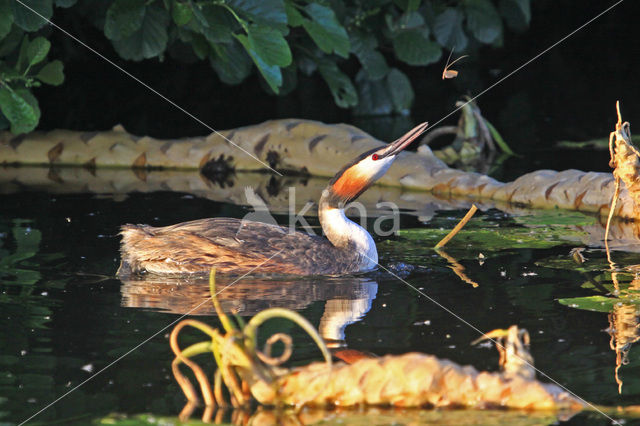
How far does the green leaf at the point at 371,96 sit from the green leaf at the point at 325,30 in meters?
3.13

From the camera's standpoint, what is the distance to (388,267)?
6.59m

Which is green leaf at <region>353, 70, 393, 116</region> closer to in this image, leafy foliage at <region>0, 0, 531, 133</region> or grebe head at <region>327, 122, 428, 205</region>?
leafy foliage at <region>0, 0, 531, 133</region>

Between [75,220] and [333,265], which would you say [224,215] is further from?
[333,265]

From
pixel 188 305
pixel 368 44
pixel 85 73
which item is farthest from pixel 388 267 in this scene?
pixel 85 73

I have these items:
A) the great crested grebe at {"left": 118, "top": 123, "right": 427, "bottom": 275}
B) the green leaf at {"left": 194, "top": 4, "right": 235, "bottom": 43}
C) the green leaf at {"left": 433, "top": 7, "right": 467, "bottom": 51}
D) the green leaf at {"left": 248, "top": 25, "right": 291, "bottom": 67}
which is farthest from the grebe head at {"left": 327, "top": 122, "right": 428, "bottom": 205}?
the green leaf at {"left": 433, "top": 7, "right": 467, "bottom": 51}

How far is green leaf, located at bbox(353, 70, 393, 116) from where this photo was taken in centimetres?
1302

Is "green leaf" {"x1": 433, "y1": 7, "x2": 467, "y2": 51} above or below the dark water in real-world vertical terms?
above

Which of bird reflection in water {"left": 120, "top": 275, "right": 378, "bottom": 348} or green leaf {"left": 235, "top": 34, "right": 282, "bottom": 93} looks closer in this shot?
bird reflection in water {"left": 120, "top": 275, "right": 378, "bottom": 348}

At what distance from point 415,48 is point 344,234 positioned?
203 inches

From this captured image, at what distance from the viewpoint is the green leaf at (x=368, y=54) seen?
1173 centimetres

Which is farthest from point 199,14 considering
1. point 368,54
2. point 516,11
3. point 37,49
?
point 516,11

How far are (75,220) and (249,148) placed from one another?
9.17ft

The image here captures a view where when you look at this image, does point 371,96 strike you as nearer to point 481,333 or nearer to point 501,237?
point 501,237

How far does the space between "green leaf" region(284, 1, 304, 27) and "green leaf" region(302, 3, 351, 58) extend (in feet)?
0.28
